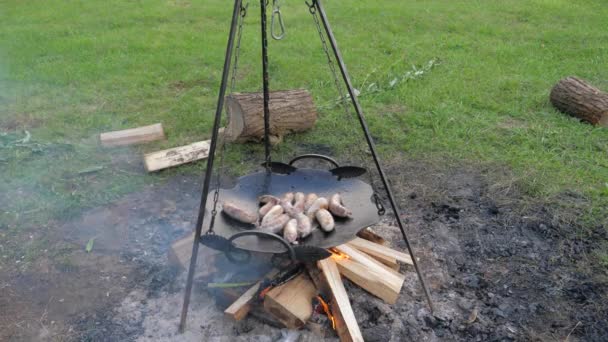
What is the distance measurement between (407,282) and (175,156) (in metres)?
2.65

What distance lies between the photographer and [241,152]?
5.14 m

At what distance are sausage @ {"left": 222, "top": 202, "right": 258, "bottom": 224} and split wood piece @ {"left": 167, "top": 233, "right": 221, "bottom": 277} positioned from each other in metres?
0.34

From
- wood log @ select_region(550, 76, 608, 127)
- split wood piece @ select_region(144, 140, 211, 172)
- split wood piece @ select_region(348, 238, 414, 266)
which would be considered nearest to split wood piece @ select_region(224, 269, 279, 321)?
split wood piece @ select_region(348, 238, 414, 266)

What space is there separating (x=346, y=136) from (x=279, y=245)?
9.03ft

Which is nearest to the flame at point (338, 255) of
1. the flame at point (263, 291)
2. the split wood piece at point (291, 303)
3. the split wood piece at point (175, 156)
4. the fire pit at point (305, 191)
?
the fire pit at point (305, 191)

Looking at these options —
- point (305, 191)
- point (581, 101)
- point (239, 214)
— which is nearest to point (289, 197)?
point (305, 191)

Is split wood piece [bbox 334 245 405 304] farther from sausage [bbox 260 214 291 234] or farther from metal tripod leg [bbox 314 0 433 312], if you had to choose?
sausage [bbox 260 214 291 234]

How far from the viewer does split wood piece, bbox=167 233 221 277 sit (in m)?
3.25

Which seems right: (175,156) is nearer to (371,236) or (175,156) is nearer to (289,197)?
(289,197)

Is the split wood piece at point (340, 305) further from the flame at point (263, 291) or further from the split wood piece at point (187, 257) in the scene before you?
the split wood piece at point (187, 257)

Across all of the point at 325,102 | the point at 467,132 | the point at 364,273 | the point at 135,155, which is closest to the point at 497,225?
the point at 364,273

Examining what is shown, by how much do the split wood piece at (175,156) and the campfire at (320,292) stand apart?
2.10 metres

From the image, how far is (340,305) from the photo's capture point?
9.21 feet

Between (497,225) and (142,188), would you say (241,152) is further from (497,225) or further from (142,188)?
(497,225)
